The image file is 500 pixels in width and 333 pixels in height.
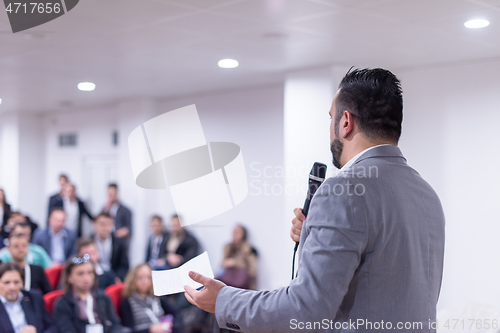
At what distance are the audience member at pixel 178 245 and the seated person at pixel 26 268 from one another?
194cm

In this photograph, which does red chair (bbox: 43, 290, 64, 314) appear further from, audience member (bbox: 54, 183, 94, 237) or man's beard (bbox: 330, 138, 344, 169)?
audience member (bbox: 54, 183, 94, 237)

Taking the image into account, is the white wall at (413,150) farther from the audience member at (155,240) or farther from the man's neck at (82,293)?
the man's neck at (82,293)

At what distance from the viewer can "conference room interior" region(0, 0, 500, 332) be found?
140 inches

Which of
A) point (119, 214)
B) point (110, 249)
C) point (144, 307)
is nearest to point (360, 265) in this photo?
point (144, 307)

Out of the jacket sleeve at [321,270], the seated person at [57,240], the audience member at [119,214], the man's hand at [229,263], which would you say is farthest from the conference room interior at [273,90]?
the jacket sleeve at [321,270]

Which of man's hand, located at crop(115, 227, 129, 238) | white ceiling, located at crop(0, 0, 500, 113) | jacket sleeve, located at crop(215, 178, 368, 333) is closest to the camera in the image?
jacket sleeve, located at crop(215, 178, 368, 333)

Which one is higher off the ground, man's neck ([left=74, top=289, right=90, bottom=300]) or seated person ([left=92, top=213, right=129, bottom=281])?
seated person ([left=92, top=213, right=129, bottom=281])

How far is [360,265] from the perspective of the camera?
1.16 meters

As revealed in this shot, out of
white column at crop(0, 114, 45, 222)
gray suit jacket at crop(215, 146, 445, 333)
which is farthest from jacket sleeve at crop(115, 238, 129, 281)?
gray suit jacket at crop(215, 146, 445, 333)

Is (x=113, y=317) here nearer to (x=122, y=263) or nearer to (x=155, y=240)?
(x=122, y=263)

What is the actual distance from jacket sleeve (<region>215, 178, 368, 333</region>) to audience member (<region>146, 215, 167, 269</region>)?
5248mm

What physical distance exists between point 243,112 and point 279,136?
2.06ft

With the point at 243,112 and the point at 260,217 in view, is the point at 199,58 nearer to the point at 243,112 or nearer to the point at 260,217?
the point at 243,112

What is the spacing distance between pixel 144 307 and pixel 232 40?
86.6 inches
